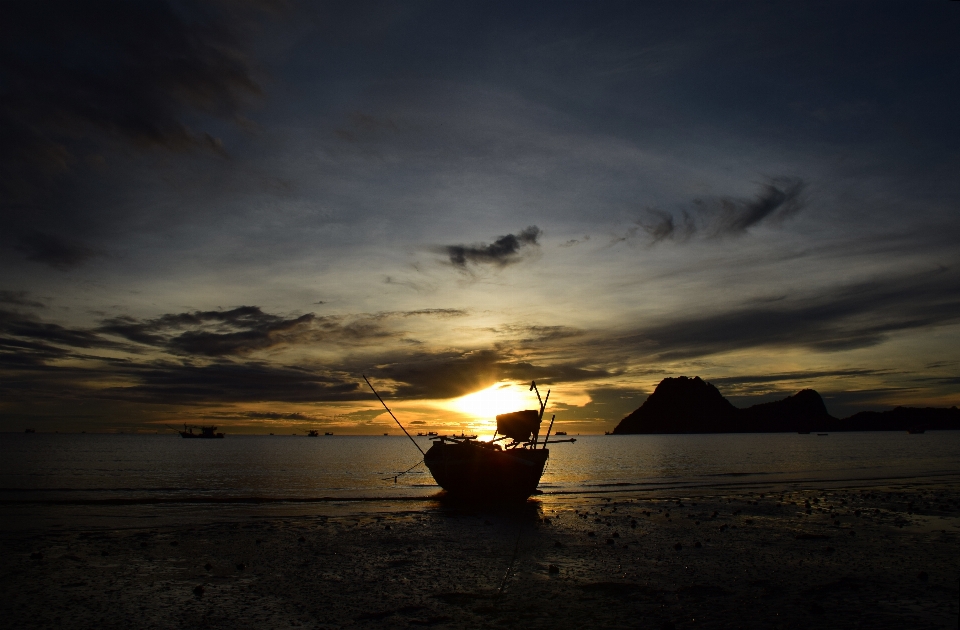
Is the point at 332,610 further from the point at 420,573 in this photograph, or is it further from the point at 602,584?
the point at 602,584

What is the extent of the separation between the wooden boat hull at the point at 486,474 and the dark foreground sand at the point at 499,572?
869 cm

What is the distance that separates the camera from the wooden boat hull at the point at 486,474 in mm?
37469

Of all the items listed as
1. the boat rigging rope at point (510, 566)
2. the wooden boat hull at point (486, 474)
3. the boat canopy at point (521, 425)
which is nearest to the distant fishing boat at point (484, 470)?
the wooden boat hull at point (486, 474)

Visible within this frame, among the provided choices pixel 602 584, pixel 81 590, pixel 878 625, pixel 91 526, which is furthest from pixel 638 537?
pixel 91 526

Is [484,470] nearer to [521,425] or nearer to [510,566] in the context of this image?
[521,425]

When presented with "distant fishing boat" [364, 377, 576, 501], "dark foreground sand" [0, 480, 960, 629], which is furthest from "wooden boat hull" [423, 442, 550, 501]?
"dark foreground sand" [0, 480, 960, 629]

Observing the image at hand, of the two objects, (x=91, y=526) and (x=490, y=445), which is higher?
(x=490, y=445)

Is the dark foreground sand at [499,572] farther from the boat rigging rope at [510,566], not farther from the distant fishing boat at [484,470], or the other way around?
the distant fishing boat at [484,470]

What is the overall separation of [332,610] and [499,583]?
14.5 feet

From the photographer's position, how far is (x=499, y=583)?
15156 mm

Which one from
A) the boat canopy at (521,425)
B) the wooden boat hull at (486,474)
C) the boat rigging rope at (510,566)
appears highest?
the boat canopy at (521,425)

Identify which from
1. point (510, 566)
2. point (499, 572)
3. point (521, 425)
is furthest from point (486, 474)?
point (499, 572)

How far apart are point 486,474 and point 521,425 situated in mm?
5540

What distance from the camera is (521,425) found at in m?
41.8
